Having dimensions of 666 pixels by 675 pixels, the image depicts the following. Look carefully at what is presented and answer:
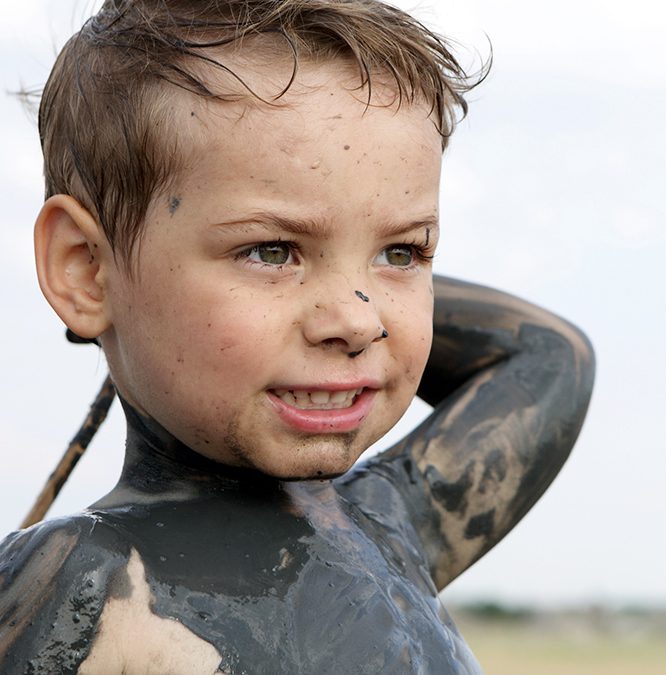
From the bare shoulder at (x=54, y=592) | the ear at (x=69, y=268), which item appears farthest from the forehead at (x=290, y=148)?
the bare shoulder at (x=54, y=592)

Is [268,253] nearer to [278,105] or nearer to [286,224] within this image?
[286,224]

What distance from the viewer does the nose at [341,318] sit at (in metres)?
2.09

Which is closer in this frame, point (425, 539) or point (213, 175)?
point (213, 175)

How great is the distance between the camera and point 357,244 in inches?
84.4

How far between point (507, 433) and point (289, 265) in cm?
82

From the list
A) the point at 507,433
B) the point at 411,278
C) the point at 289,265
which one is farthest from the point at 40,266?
the point at 507,433

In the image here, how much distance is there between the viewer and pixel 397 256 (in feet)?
7.41

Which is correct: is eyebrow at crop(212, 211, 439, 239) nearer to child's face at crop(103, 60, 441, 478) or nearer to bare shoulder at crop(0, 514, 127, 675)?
child's face at crop(103, 60, 441, 478)

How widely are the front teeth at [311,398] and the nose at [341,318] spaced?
0.27 ft

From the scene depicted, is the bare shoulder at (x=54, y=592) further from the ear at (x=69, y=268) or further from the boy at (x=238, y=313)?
the ear at (x=69, y=268)

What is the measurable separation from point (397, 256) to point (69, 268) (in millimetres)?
527

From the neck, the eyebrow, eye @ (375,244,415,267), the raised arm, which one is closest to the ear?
the neck

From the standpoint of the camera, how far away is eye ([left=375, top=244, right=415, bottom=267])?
7.32ft

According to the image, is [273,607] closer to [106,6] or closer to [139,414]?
[139,414]
